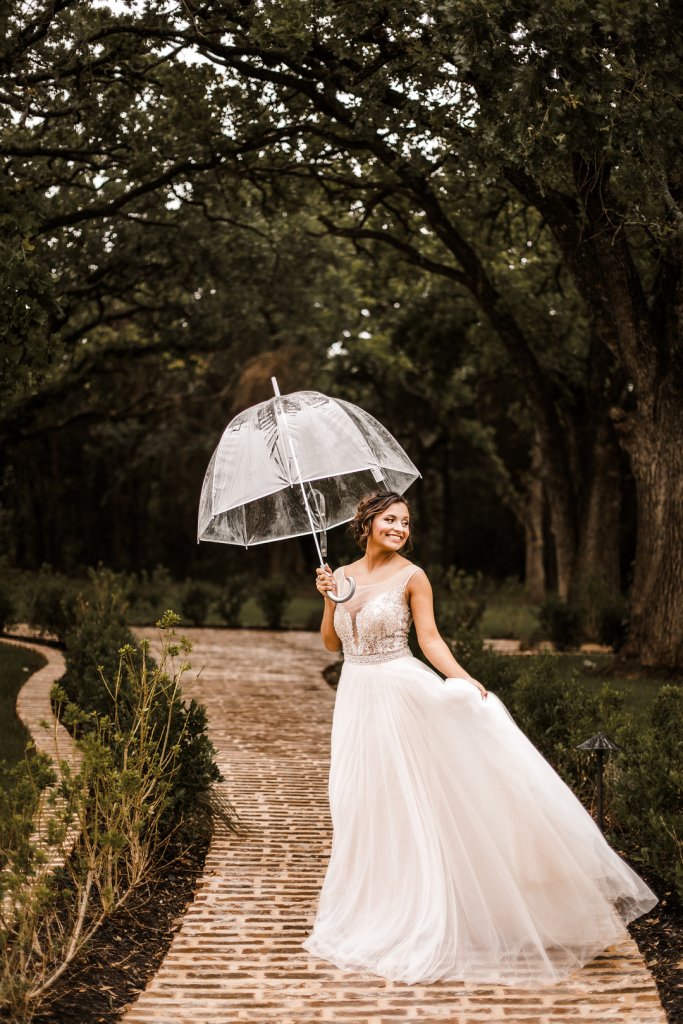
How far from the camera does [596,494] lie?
1683cm

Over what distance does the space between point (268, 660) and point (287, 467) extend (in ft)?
32.6

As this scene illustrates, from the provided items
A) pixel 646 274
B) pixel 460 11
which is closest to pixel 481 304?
pixel 646 274

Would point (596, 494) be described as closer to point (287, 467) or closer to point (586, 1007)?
point (287, 467)

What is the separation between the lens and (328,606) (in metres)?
5.88

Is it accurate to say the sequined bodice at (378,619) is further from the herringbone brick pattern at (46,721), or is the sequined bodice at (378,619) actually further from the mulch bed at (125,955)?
the herringbone brick pattern at (46,721)

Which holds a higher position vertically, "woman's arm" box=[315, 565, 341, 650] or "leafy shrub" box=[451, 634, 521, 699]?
"woman's arm" box=[315, 565, 341, 650]

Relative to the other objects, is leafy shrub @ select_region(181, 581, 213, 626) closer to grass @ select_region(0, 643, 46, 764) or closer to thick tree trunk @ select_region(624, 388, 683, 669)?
grass @ select_region(0, 643, 46, 764)

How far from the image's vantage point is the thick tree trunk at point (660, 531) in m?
11.4

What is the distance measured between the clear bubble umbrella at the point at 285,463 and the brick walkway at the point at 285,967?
1.88m

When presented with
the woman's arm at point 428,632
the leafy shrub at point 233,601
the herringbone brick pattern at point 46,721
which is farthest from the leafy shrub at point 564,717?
the leafy shrub at point 233,601

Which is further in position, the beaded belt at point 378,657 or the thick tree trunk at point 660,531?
the thick tree trunk at point 660,531

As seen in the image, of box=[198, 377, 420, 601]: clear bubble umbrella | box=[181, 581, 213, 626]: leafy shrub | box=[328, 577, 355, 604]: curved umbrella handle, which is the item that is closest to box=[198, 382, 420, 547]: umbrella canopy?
box=[198, 377, 420, 601]: clear bubble umbrella

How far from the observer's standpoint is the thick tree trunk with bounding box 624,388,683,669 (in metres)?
11.4

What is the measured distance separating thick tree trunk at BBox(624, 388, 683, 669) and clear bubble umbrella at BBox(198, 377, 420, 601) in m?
5.81
